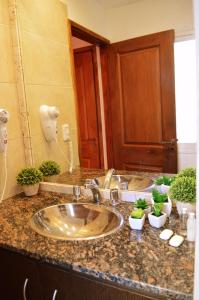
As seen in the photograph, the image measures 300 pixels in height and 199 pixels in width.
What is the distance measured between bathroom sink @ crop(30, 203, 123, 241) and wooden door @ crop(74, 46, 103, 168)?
30 centimetres

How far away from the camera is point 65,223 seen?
1.32m

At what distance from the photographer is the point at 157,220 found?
1.03 m

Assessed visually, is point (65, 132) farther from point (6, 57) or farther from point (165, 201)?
point (165, 201)

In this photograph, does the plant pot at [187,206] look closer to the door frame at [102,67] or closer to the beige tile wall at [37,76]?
the door frame at [102,67]

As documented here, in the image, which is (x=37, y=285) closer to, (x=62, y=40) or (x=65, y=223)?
(x=65, y=223)

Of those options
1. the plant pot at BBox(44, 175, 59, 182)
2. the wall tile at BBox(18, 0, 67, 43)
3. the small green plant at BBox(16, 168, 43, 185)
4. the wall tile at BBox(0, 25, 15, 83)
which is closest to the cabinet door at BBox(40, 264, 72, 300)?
the small green plant at BBox(16, 168, 43, 185)

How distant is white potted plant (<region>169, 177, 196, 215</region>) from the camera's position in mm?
1031

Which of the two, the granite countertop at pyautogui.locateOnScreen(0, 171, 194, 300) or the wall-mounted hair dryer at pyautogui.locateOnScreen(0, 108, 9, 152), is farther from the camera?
the wall-mounted hair dryer at pyautogui.locateOnScreen(0, 108, 9, 152)

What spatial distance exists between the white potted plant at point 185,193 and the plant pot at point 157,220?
91 millimetres

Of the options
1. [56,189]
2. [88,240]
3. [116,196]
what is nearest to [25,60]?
[56,189]

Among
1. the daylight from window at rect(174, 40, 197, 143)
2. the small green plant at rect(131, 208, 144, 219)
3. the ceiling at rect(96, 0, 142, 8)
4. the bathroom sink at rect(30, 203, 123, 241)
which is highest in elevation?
the ceiling at rect(96, 0, 142, 8)

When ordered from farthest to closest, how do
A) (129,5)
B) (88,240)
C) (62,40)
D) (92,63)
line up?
1. (62,40)
2. (92,63)
3. (129,5)
4. (88,240)

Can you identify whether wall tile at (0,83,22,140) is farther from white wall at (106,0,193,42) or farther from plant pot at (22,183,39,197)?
white wall at (106,0,193,42)

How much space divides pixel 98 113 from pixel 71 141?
0.30m
